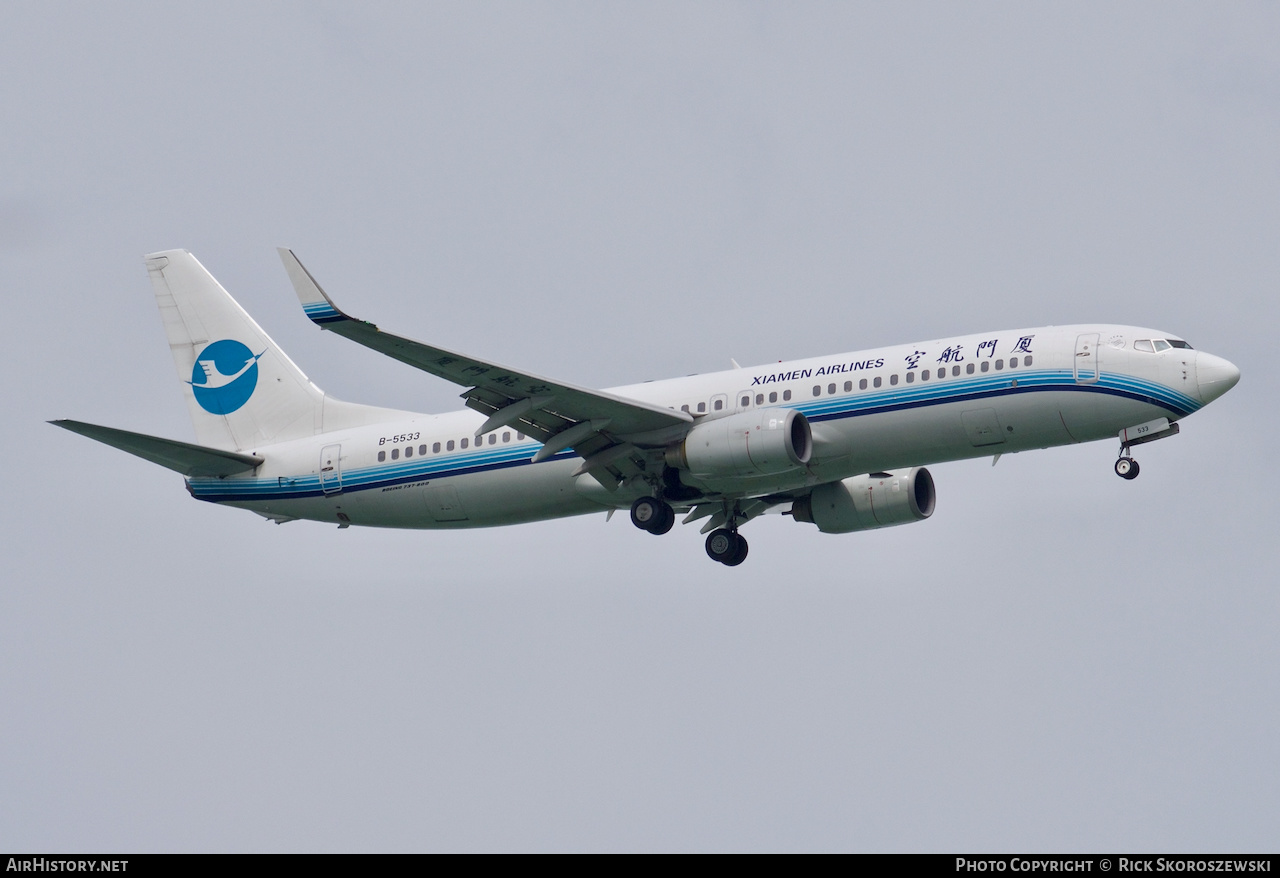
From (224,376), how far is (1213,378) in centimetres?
2910

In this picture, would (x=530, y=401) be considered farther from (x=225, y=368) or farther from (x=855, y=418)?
(x=225, y=368)

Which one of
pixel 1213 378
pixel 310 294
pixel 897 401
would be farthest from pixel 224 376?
pixel 1213 378

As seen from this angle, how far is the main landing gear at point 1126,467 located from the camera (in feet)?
143

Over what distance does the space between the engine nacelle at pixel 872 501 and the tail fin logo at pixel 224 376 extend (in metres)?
17.7

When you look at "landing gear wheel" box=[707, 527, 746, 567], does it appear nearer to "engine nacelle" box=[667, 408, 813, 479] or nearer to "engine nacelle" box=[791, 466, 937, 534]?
"engine nacelle" box=[791, 466, 937, 534]

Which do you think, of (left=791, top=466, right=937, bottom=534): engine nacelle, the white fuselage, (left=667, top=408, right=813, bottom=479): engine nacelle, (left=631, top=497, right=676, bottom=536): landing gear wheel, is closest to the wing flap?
(left=667, top=408, right=813, bottom=479): engine nacelle

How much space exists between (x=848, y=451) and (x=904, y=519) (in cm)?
587

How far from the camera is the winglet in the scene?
4069 cm

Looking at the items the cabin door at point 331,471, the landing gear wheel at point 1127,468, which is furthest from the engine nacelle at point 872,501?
the cabin door at point 331,471

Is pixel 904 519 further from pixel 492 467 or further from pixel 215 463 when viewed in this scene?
pixel 215 463

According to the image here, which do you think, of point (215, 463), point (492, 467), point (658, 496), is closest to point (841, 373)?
point (658, 496)

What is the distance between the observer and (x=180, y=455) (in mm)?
50000

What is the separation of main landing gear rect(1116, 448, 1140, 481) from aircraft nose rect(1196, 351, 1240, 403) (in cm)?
222
